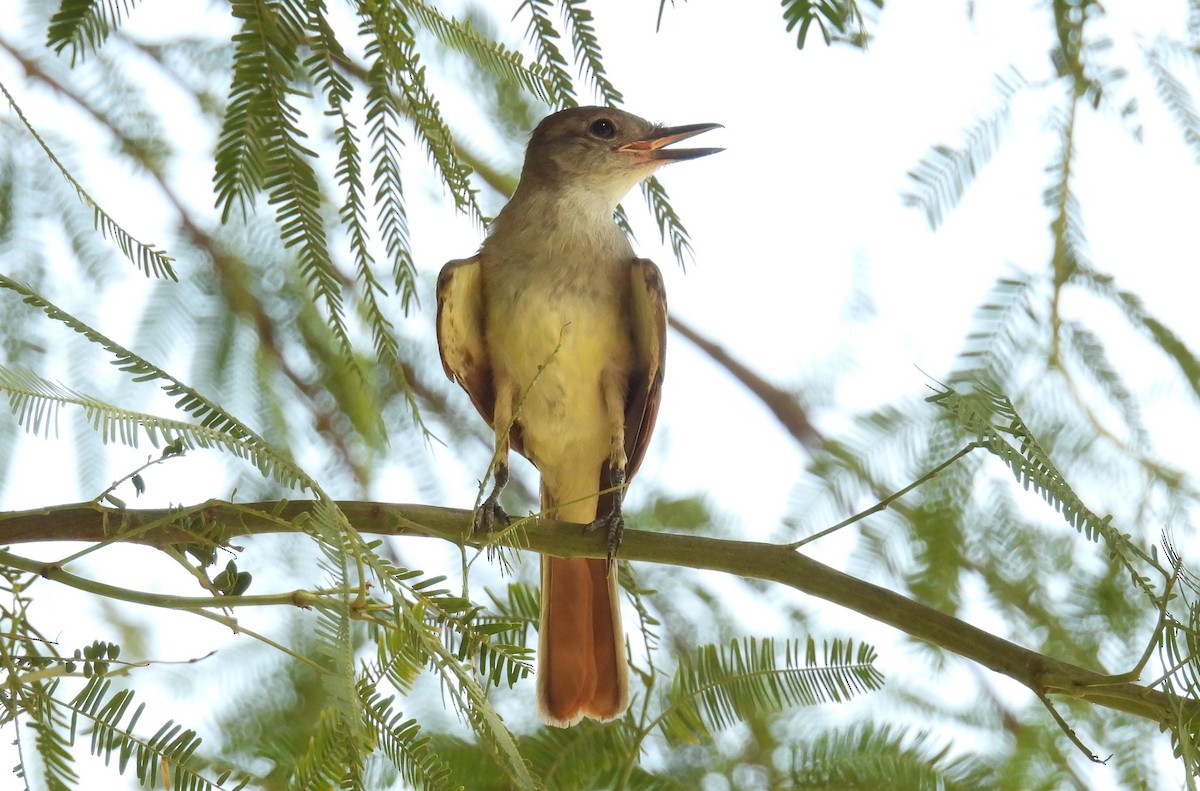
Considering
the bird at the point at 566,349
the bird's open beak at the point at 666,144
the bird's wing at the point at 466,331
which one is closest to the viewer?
the bird at the point at 566,349

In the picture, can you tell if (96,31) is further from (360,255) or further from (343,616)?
(343,616)

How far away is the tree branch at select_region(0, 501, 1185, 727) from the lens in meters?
2.02

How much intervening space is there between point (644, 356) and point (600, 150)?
36.6 inches

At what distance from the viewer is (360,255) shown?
7.22 feet

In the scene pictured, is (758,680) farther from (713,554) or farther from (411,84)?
(411,84)

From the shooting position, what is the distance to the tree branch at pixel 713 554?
2020 mm

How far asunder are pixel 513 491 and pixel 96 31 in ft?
8.91

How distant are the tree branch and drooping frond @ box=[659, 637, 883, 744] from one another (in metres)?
0.35

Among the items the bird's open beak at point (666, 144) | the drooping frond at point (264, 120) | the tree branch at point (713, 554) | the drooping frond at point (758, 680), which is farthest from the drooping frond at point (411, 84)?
the bird's open beak at point (666, 144)

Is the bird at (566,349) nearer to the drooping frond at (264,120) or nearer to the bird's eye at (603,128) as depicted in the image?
the bird's eye at (603,128)

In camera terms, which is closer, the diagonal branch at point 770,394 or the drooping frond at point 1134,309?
the drooping frond at point 1134,309

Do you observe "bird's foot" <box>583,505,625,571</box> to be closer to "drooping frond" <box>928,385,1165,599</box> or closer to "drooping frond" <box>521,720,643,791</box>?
"drooping frond" <box>521,720,643,791</box>

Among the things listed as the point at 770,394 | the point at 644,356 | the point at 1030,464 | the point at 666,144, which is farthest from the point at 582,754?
the point at 666,144

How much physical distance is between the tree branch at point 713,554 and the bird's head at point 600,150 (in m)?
2.09
